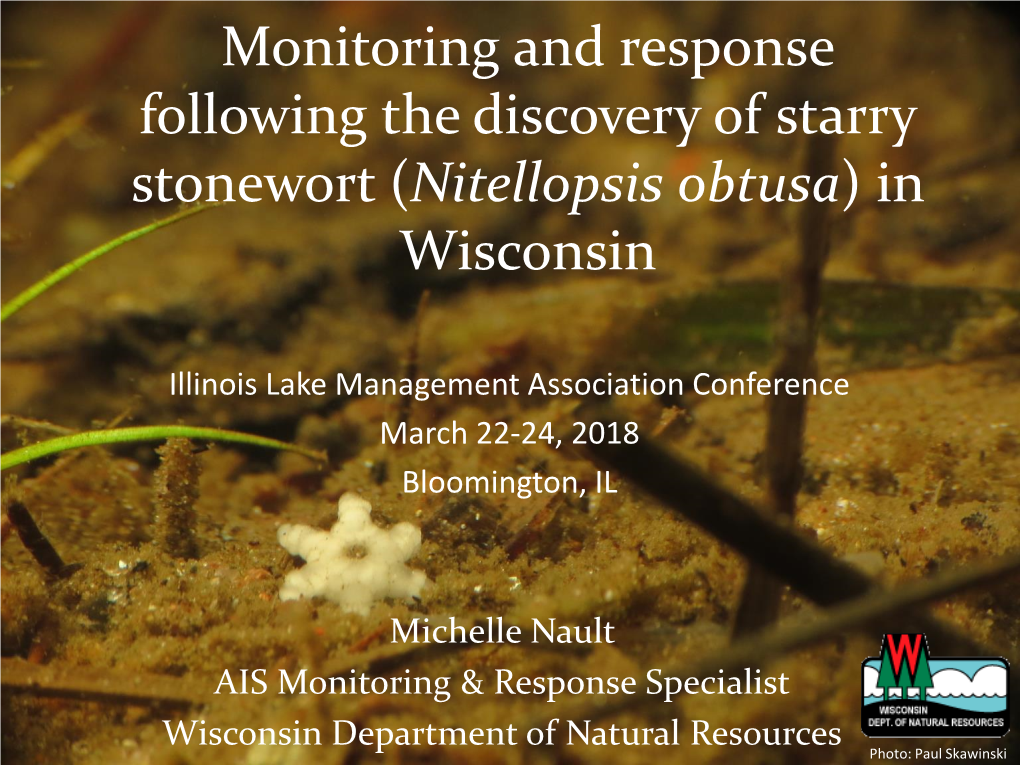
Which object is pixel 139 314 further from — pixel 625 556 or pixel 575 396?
pixel 625 556

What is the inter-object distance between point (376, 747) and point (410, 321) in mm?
2224

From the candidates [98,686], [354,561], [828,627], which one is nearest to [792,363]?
[828,627]

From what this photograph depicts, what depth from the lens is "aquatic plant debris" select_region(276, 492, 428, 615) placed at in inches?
53.8

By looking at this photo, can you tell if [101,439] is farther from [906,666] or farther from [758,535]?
[906,666]

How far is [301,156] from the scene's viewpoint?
364 cm

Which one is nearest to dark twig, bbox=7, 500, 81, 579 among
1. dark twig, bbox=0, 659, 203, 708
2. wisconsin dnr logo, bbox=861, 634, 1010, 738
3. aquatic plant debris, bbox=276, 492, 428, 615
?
dark twig, bbox=0, 659, 203, 708

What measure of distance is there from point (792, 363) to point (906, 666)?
0.42m

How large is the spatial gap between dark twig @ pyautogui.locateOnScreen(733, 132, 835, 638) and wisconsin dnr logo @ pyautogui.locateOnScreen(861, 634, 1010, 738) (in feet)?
0.50

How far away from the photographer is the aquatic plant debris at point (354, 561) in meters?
1.37

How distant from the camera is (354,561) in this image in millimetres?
1409

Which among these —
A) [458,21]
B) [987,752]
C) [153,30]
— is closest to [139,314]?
[153,30]

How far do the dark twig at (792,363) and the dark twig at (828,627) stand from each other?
0.14 meters

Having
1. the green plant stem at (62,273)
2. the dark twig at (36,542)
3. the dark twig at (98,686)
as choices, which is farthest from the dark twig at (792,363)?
the dark twig at (36,542)

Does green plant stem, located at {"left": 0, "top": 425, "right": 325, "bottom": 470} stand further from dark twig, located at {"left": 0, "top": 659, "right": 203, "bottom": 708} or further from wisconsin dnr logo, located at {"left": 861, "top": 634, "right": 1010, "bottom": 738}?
wisconsin dnr logo, located at {"left": 861, "top": 634, "right": 1010, "bottom": 738}
